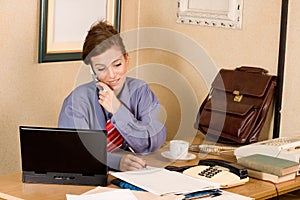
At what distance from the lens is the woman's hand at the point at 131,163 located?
7.76 feet

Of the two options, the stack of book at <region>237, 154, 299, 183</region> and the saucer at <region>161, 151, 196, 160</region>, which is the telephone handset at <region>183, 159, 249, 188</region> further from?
the saucer at <region>161, 151, 196, 160</region>

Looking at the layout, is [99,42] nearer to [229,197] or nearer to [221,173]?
[221,173]

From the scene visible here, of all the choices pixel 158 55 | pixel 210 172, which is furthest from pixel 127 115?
pixel 158 55

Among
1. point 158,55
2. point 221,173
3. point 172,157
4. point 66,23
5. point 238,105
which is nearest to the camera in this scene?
point 221,173

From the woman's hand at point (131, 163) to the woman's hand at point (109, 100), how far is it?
30 cm

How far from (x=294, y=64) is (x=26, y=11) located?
124 cm

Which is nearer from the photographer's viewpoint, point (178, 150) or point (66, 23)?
point (178, 150)

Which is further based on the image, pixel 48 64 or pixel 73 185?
pixel 48 64

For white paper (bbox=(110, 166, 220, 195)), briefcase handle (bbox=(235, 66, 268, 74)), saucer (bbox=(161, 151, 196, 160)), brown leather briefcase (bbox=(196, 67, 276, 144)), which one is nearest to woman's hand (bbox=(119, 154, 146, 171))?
white paper (bbox=(110, 166, 220, 195))

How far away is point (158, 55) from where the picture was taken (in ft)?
11.5

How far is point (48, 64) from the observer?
326 cm

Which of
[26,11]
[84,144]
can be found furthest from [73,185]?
[26,11]

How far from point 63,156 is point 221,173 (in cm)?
55

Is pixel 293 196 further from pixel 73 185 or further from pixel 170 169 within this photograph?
pixel 73 185
